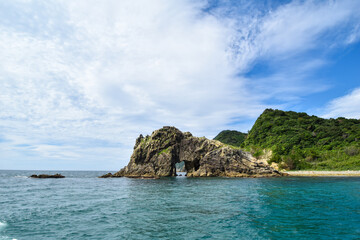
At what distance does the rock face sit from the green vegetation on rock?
26908mm

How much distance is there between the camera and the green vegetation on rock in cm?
9506

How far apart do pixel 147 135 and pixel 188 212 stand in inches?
3372

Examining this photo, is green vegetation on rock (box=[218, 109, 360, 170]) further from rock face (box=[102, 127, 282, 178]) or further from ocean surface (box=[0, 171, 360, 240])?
ocean surface (box=[0, 171, 360, 240])

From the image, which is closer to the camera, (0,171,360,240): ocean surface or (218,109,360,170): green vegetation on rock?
(0,171,360,240): ocean surface

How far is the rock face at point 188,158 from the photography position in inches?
3406

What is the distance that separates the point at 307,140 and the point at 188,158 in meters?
69.9

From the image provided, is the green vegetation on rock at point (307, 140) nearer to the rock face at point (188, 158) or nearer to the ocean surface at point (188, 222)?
the rock face at point (188, 158)

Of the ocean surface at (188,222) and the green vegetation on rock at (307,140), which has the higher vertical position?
the green vegetation on rock at (307,140)

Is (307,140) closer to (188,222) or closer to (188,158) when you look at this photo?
(188,158)

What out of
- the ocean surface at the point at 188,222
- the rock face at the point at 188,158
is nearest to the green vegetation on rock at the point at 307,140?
the rock face at the point at 188,158

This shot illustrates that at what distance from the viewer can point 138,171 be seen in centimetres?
9681

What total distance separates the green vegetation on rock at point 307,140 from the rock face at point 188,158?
26908mm

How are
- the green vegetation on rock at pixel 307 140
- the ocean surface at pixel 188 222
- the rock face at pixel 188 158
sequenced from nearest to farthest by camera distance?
the ocean surface at pixel 188 222
the rock face at pixel 188 158
the green vegetation on rock at pixel 307 140

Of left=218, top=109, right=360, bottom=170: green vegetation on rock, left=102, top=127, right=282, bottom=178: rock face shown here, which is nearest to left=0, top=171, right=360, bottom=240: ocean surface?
left=102, top=127, right=282, bottom=178: rock face
